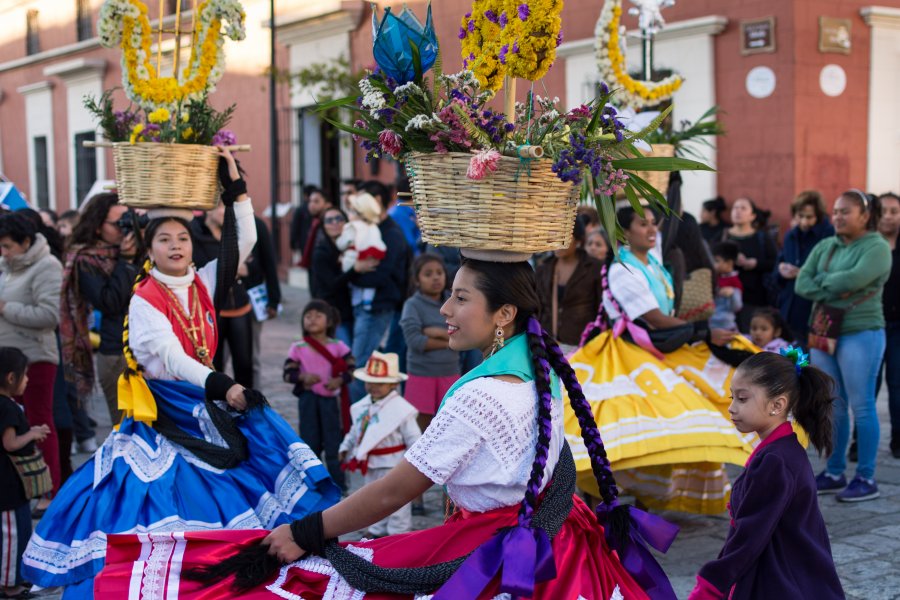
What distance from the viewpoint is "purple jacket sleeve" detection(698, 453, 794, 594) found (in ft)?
11.8

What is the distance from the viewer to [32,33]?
1160 inches

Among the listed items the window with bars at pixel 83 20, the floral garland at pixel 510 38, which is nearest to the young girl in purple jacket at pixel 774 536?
the floral garland at pixel 510 38

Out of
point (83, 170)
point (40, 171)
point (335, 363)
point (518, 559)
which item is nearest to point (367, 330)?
point (335, 363)

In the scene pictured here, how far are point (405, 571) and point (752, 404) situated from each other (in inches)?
59.6

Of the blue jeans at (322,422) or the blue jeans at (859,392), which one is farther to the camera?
the blue jeans at (322,422)

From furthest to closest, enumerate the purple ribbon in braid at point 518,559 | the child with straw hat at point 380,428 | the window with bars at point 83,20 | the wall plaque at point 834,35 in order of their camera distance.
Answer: the window with bars at point 83,20
the wall plaque at point 834,35
the child with straw hat at point 380,428
the purple ribbon in braid at point 518,559

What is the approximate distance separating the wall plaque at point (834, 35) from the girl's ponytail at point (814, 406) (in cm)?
983

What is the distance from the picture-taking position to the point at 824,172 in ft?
42.8

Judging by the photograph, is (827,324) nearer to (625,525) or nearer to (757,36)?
(625,525)

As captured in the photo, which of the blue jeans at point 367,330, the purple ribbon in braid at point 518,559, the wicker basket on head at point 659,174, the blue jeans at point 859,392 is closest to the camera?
the purple ribbon in braid at point 518,559

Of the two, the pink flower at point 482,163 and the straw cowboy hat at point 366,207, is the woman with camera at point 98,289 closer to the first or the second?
the straw cowboy hat at point 366,207

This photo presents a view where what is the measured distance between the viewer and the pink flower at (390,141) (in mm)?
3219

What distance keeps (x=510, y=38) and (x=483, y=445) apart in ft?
3.87

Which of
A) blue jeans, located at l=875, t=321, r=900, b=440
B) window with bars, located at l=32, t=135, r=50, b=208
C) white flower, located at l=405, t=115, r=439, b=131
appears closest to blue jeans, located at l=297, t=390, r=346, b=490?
blue jeans, located at l=875, t=321, r=900, b=440
